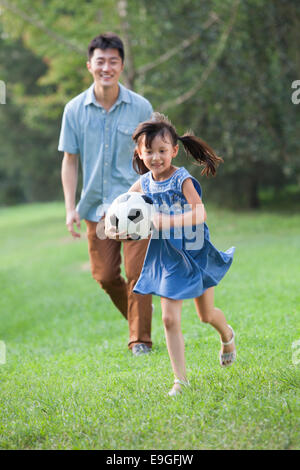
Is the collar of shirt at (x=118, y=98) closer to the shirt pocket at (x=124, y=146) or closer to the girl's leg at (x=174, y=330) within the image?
the shirt pocket at (x=124, y=146)

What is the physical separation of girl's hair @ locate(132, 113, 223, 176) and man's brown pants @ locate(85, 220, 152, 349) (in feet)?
3.46

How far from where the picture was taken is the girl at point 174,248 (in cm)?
404

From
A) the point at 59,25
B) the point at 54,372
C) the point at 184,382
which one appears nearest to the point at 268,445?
the point at 184,382

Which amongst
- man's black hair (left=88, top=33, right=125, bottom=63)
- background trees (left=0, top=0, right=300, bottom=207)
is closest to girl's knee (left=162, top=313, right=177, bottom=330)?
→ man's black hair (left=88, top=33, right=125, bottom=63)

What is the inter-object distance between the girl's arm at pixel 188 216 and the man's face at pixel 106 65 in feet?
6.32

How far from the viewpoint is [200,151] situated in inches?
174

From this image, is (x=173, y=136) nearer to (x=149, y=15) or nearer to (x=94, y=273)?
(x=94, y=273)

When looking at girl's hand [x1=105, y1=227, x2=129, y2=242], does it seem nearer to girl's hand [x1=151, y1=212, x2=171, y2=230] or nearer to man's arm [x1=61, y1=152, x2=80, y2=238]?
girl's hand [x1=151, y1=212, x2=171, y2=230]

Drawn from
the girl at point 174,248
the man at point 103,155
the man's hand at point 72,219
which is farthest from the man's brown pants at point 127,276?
the girl at point 174,248

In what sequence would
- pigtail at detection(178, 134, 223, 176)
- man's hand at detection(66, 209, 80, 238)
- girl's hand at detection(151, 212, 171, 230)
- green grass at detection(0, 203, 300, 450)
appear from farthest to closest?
man's hand at detection(66, 209, 80, 238), pigtail at detection(178, 134, 223, 176), girl's hand at detection(151, 212, 171, 230), green grass at detection(0, 203, 300, 450)

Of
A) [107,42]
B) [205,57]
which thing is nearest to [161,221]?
[107,42]

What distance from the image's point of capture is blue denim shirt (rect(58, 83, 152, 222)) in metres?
5.75
